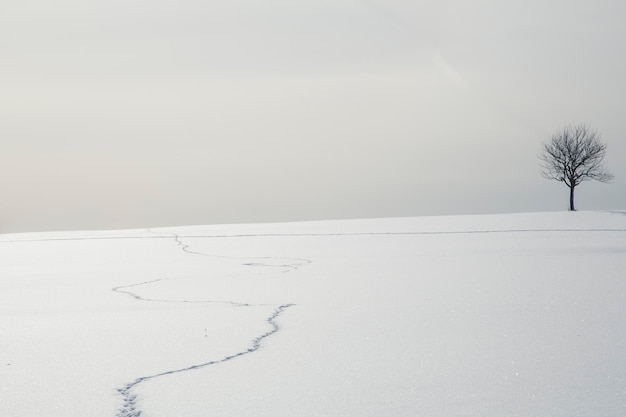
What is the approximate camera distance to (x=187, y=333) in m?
4.34

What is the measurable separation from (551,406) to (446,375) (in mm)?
532

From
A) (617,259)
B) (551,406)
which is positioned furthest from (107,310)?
(617,259)

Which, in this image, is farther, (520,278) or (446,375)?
(520,278)

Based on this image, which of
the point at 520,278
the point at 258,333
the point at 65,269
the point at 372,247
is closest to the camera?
the point at 258,333

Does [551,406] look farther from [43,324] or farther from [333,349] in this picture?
[43,324]

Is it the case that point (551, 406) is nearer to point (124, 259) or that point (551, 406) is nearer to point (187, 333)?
point (187, 333)

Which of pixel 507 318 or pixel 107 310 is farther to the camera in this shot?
pixel 107 310

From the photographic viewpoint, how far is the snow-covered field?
2941 millimetres

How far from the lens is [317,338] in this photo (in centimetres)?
412

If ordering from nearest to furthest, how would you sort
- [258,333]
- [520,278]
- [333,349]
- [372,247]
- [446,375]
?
1. [446,375]
2. [333,349]
3. [258,333]
4. [520,278]
5. [372,247]

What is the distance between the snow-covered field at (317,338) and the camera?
2941 millimetres

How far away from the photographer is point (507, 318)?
474 cm

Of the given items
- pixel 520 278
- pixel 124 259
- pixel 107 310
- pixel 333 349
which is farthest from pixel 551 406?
pixel 124 259

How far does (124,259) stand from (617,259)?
18.6 feet
